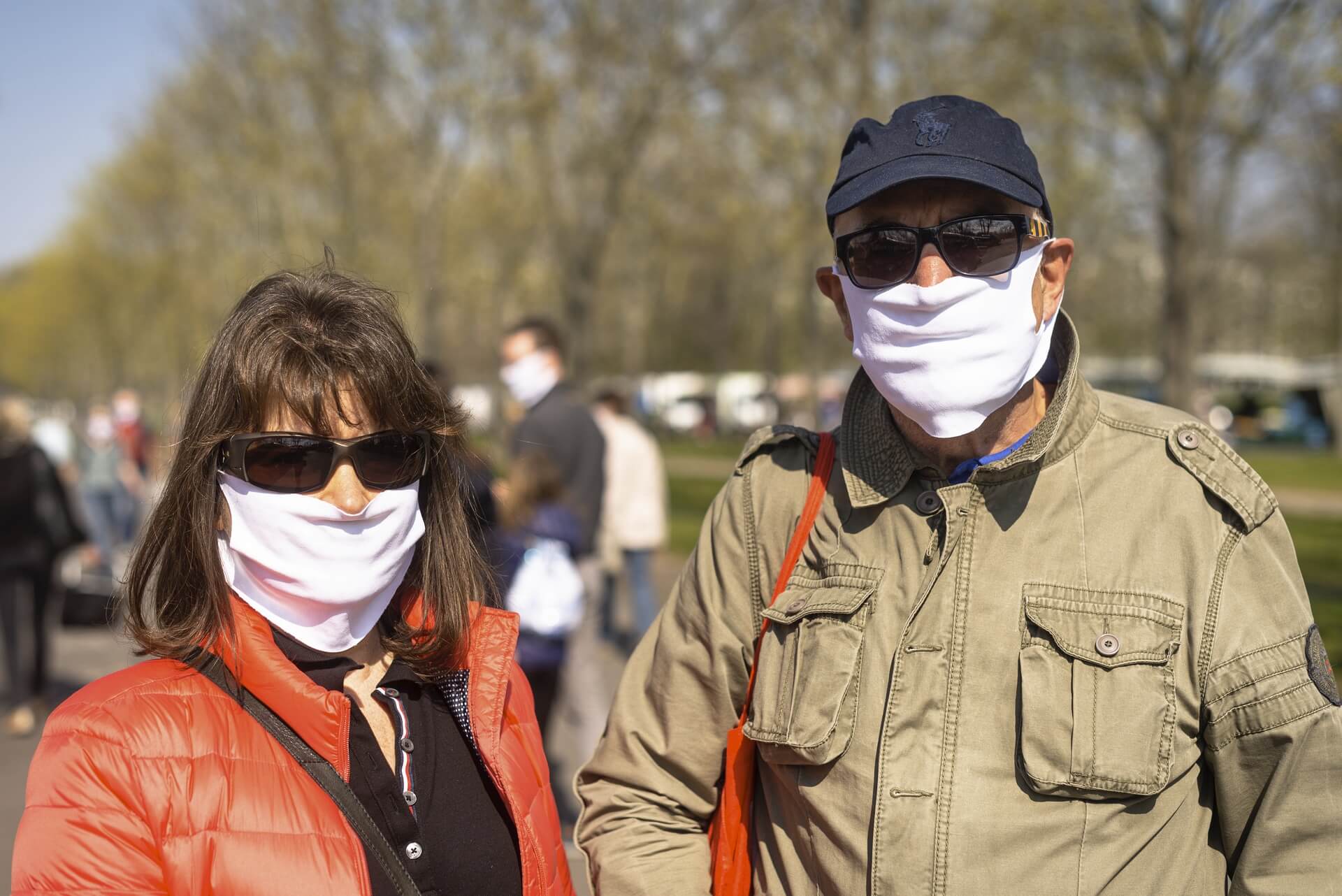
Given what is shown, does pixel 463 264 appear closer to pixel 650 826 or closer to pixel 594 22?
pixel 594 22

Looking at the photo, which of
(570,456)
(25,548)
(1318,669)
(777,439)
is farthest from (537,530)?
(25,548)

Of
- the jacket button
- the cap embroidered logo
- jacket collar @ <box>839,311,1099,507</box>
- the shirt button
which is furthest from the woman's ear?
the shirt button

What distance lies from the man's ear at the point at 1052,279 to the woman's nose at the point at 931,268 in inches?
7.1

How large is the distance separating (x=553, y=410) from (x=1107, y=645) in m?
4.61

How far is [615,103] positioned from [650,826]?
52.1 ft

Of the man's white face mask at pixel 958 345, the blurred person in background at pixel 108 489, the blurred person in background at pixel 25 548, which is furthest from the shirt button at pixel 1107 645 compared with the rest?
the blurred person in background at pixel 108 489

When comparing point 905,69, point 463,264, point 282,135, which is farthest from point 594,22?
point 463,264

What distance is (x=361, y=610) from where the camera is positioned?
2094 mm

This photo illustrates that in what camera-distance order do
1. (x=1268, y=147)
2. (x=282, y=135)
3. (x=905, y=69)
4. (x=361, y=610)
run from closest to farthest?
(x=361, y=610), (x=1268, y=147), (x=905, y=69), (x=282, y=135)

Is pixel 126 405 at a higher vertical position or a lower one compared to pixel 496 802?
higher

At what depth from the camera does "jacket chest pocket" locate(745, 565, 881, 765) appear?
6.40ft

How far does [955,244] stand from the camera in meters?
2.02

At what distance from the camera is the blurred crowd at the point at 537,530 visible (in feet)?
16.7

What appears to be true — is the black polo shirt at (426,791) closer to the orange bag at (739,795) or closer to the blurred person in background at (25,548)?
the orange bag at (739,795)
